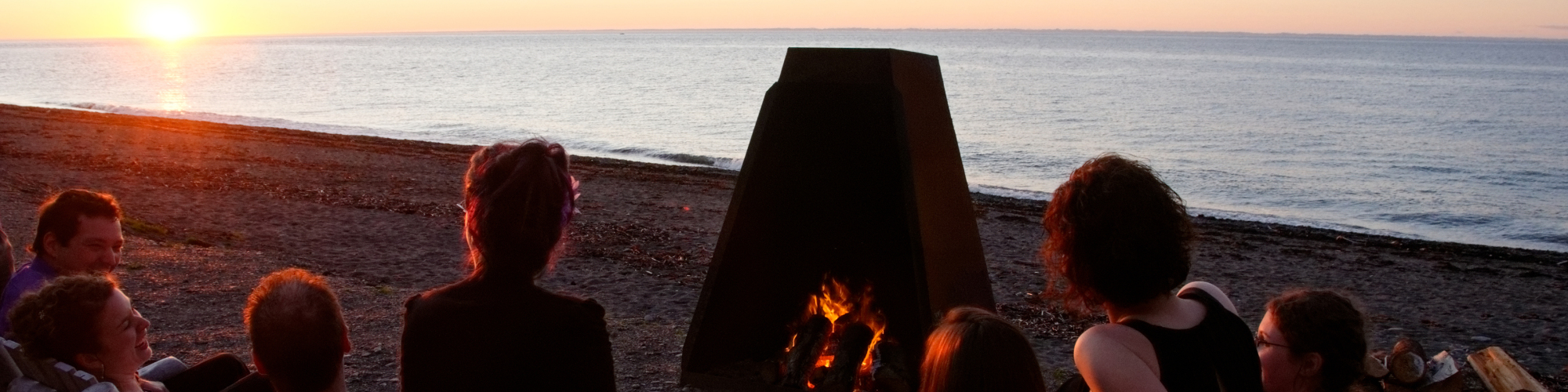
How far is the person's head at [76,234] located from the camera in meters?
3.51

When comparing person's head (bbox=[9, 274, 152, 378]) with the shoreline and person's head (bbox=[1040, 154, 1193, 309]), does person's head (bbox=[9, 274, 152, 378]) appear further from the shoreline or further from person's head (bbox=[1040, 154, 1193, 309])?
the shoreline

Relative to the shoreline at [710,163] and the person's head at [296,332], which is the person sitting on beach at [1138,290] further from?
the shoreline at [710,163]

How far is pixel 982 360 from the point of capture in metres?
2.19

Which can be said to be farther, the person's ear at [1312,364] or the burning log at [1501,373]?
the burning log at [1501,373]

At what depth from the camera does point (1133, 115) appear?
38406mm

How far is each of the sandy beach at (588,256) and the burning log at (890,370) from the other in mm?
1392

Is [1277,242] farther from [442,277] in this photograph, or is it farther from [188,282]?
[188,282]

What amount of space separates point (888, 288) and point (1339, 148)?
2702 cm

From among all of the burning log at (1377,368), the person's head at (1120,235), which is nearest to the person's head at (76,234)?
the person's head at (1120,235)

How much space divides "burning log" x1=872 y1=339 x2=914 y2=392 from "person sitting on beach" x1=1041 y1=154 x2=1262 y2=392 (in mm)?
1900

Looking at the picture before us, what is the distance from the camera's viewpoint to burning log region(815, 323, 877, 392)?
174 inches

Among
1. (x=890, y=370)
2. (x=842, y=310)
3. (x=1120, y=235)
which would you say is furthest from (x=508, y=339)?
(x=842, y=310)

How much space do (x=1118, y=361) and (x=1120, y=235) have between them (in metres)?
0.28

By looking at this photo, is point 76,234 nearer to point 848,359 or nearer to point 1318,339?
point 848,359
